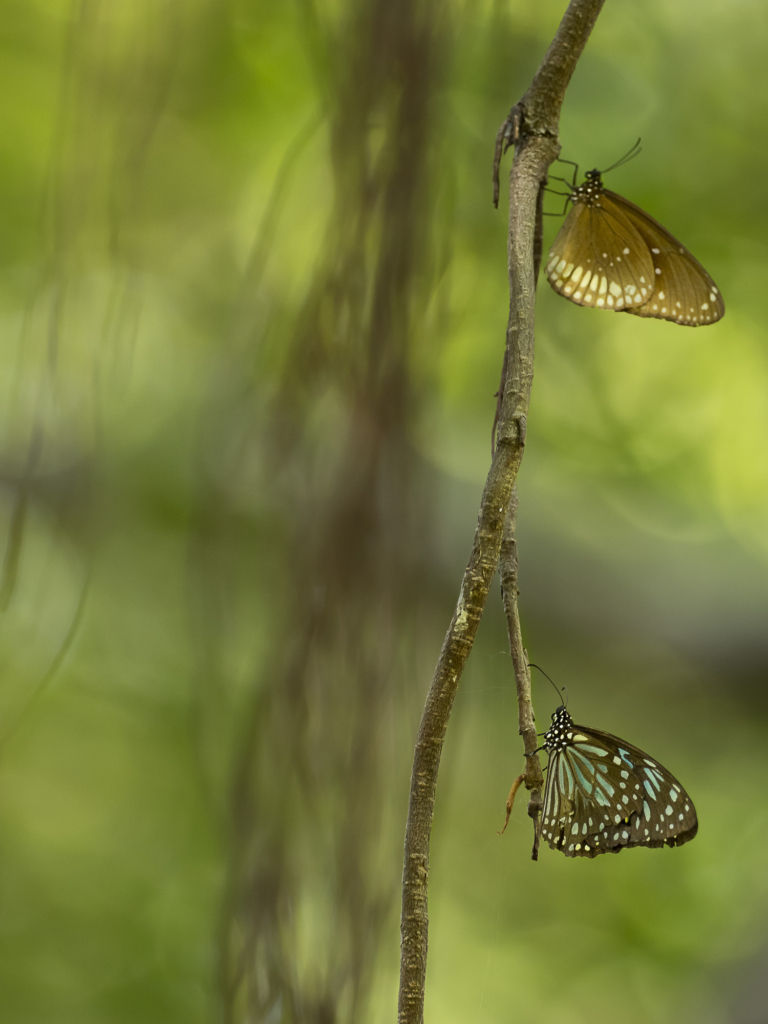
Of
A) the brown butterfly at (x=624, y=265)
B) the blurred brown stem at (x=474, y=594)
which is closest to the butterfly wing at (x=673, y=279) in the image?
the brown butterfly at (x=624, y=265)

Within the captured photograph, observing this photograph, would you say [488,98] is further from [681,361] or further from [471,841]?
[471,841]

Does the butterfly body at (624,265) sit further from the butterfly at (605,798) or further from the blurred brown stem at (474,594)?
the butterfly at (605,798)

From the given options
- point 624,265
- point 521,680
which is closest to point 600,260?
point 624,265

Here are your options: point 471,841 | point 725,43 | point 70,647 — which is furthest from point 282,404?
point 725,43

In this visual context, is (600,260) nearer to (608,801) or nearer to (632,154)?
(608,801)

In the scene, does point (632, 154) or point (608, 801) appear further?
point (632, 154)

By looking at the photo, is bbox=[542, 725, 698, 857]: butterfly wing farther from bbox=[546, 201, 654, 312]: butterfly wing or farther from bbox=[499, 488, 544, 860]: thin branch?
bbox=[546, 201, 654, 312]: butterfly wing
